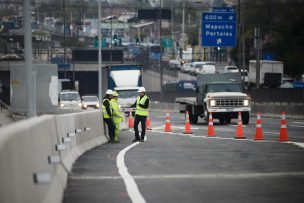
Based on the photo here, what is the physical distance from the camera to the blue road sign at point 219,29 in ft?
189

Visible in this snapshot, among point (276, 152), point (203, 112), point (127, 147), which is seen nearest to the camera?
point (276, 152)

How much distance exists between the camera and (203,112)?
41.6 m

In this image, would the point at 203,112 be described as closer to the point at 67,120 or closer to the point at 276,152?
the point at 276,152

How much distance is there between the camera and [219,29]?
57844 mm

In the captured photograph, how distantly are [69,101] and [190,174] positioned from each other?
162ft

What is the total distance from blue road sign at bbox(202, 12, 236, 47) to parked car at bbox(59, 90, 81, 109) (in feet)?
36.3

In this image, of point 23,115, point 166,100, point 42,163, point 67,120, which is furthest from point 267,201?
point 166,100

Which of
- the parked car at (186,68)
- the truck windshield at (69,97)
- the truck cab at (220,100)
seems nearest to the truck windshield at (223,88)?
the truck cab at (220,100)

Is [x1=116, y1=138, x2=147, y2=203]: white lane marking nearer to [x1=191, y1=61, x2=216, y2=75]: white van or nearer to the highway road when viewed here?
the highway road

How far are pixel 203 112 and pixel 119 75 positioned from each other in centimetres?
1933

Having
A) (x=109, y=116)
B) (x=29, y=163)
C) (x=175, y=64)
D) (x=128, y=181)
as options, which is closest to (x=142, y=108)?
(x=109, y=116)

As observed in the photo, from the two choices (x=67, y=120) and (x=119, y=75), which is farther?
(x=119, y=75)

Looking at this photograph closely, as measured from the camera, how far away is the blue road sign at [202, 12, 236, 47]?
189 ft

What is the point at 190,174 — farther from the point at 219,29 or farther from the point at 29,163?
the point at 219,29
